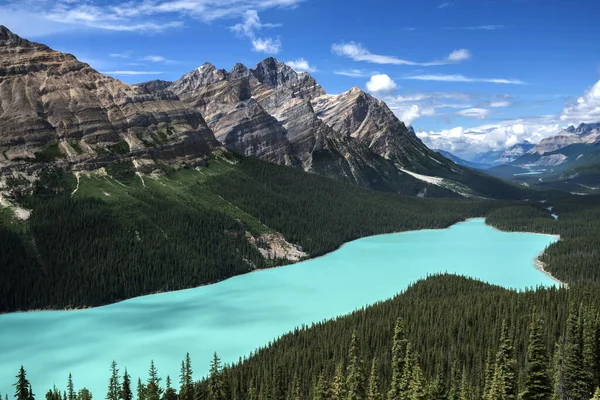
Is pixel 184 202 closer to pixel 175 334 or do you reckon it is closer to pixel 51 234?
pixel 51 234

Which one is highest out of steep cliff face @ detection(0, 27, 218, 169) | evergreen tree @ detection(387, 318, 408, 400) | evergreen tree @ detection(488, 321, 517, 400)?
steep cliff face @ detection(0, 27, 218, 169)

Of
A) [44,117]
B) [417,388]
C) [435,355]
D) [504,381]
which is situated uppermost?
[44,117]

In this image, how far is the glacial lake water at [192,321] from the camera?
287 ft

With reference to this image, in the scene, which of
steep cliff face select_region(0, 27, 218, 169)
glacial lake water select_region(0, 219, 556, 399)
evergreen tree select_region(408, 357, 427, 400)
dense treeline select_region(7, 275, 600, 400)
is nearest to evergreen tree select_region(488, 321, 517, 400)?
dense treeline select_region(7, 275, 600, 400)

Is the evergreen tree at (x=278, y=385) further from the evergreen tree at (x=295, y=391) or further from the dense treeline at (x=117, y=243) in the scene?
the dense treeline at (x=117, y=243)

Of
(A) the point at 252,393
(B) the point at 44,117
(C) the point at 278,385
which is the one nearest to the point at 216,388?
(A) the point at 252,393

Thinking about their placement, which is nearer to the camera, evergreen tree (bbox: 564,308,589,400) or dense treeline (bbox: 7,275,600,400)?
evergreen tree (bbox: 564,308,589,400)

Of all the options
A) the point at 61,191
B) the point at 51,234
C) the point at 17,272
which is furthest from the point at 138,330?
the point at 61,191

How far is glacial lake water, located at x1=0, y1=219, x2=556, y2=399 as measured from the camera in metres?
Answer: 87.4

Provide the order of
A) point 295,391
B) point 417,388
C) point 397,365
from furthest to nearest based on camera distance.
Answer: point 397,365, point 295,391, point 417,388

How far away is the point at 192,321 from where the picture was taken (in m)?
111

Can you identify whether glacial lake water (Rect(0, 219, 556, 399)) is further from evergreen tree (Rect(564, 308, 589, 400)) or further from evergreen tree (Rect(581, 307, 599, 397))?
evergreen tree (Rect(564, 308, 589, 400))

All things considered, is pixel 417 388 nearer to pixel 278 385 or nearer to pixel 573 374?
pixel 573 374

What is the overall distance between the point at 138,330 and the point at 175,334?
7.75m
